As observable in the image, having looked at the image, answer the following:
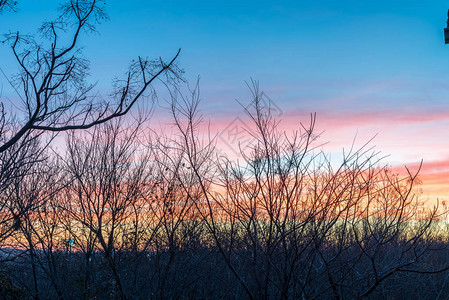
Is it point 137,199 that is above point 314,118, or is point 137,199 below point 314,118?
above

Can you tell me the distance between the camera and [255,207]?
5.31 metres

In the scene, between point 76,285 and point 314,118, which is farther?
point 76,285

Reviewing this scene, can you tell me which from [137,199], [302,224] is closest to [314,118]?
[302,224]

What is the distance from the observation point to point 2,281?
1034 centimetres

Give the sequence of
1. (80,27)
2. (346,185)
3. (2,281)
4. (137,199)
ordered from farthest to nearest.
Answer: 1. (2,281)
2. (137,199)
3. (80,27)
4. (346,185)

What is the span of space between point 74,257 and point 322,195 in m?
7.04

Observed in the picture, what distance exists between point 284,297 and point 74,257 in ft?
21.3

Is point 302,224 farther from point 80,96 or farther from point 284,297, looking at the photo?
point 80,96

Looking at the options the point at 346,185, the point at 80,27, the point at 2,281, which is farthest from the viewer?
the point at 2,281

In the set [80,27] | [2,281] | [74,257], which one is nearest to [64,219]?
[74,257]

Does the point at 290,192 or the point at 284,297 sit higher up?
the point at 290,192

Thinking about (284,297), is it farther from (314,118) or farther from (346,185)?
(314,118)

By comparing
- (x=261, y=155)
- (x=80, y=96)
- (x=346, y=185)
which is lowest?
(x=346, y=185)

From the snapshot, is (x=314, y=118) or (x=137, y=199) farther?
(x=137, y=199)
